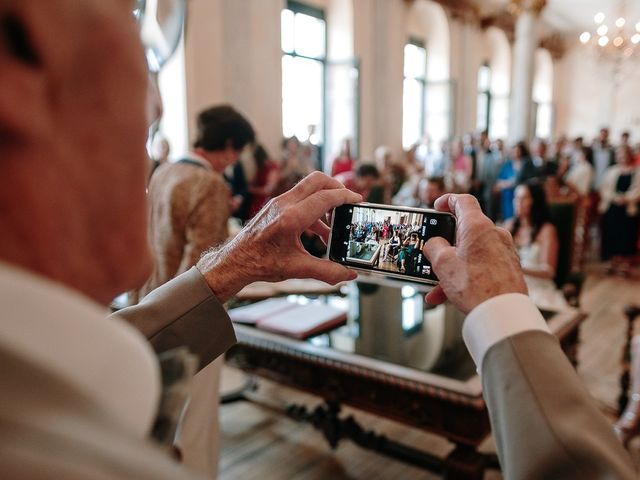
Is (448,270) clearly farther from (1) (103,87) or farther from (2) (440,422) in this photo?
(2) (440,422)

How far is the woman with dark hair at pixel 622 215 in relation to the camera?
7.55 metres

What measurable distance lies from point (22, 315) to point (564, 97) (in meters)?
21.1

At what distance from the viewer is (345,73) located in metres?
9.46

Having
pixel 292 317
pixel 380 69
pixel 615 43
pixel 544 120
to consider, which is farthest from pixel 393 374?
pixel 544 120

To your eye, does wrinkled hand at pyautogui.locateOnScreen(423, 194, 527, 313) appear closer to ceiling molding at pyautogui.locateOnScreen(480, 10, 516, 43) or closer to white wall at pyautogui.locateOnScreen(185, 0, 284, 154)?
white wall at pyautogui.locateOnScreen(185, 0, 284, 154)

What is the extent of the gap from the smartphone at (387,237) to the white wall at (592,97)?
63.0 feet

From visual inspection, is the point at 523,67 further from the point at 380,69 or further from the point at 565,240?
the point at 565,240

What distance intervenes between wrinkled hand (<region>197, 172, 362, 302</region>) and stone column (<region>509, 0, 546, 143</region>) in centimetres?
1193

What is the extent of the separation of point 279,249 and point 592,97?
20.3 m

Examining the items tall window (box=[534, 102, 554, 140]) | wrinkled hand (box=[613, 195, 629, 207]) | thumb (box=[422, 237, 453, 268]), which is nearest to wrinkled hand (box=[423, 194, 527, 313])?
thumb (box=[422, 237, 453, 268])

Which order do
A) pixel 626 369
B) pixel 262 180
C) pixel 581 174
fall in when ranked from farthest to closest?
pixel 581 174
pixel 262 180
pixel 626 369

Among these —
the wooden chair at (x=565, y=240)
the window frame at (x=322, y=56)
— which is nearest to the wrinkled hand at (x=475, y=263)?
the wooden chair at (x=565, y=240)

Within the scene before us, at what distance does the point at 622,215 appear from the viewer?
7641mm

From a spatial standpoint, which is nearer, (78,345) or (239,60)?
(78,345)
